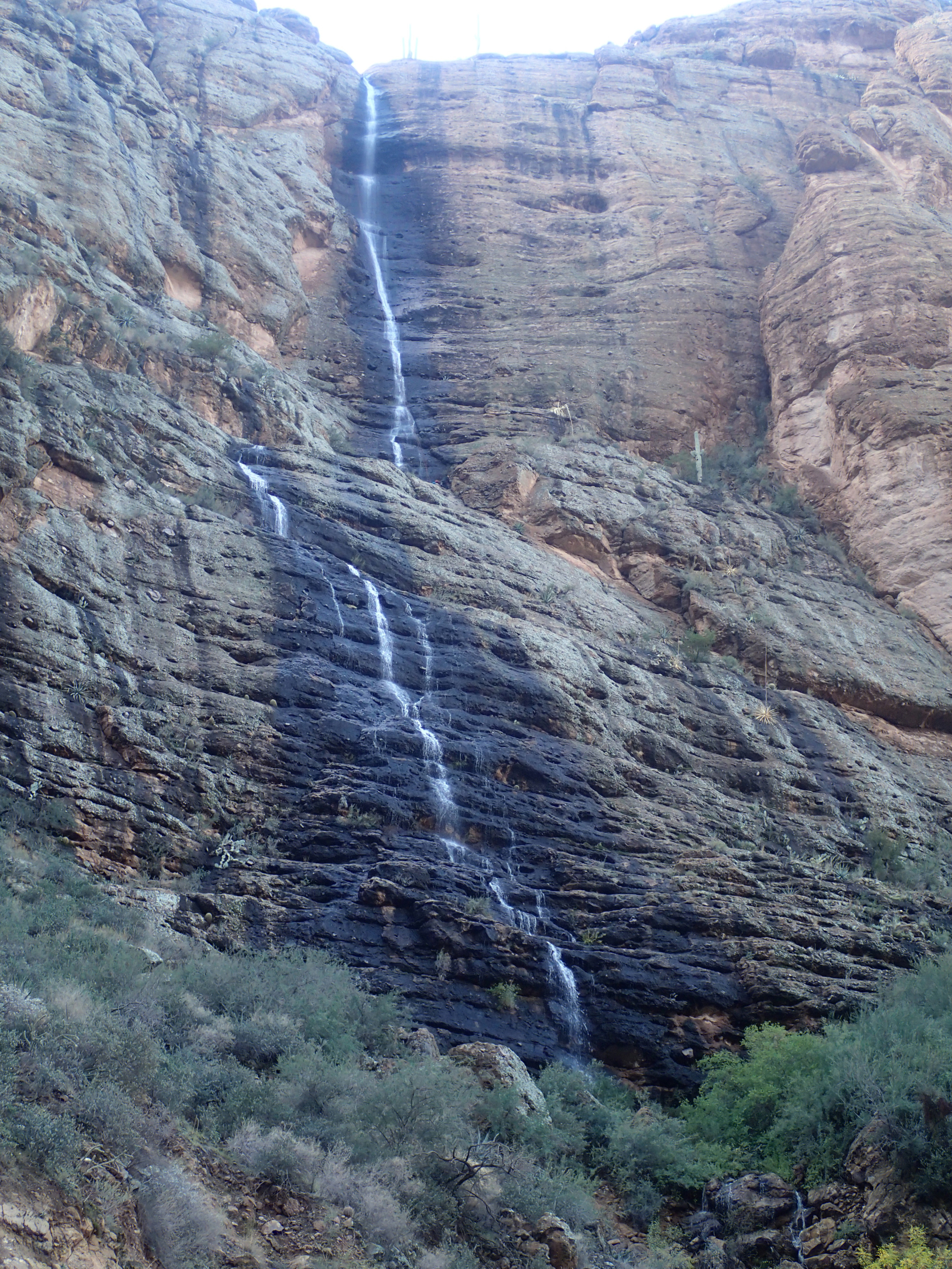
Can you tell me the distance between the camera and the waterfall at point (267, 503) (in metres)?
18.1

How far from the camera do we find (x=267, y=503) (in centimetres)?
1844

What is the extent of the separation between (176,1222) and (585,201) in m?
35.1

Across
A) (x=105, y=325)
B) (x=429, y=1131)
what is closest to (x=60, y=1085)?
(x=429, y=1131)

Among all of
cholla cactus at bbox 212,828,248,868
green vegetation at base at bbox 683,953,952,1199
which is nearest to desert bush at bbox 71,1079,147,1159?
cholla cactus at bbox 212,828,248,868

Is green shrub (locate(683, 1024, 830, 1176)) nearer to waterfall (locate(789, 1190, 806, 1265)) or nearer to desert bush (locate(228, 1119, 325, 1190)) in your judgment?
waterfall (locate(789, 1190, 806, 1265))

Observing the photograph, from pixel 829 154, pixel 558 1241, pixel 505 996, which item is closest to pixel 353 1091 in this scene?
pixel 558 1241

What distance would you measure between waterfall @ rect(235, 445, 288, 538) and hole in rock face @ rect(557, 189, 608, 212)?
20863 mm

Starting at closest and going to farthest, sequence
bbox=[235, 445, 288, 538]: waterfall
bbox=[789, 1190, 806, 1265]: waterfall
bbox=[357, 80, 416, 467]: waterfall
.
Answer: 1. bbox=[789, 1190, 806, 1265]: waterfall
2. bbox=[235, 445, 288, 538]: waterfall
3. bbox=[357, 80, 416, 467]: waterfall

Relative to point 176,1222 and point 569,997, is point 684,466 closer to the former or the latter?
point 569,997

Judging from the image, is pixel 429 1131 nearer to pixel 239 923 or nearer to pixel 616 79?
pixel 239 923

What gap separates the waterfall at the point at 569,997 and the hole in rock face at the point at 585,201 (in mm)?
29133

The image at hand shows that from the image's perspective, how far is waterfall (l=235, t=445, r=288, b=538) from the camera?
18.1 meters

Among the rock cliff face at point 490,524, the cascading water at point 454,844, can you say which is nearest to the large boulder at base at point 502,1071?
the rock cliff face at point 490,524

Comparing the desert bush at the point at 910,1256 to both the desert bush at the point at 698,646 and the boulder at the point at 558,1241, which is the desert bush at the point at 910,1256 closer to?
the boulder at the point at 558,1241
